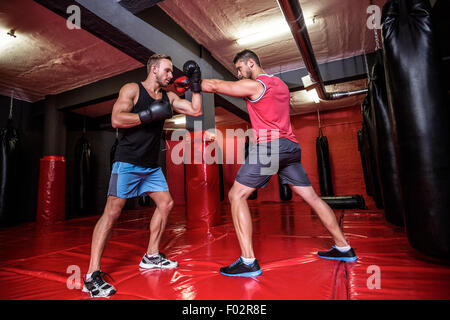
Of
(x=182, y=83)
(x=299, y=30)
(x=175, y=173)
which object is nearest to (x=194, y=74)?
(x=182, y=83)

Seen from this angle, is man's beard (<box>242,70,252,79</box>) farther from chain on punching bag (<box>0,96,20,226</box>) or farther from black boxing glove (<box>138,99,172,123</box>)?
chain on punching bag (<box>0,96,20,226</box>)

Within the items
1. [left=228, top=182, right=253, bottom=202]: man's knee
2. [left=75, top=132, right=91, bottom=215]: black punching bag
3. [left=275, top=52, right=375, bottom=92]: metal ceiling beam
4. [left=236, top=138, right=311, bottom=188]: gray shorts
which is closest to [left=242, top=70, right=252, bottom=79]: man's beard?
[left=236, top=138, right=311, bottom=188]: gray shorts

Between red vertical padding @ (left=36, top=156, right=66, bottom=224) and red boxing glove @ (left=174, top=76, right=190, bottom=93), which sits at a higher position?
red boxing glove @ (left=174, top=76, right=190, bottom=93)

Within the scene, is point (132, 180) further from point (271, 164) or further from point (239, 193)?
point (271, 164)

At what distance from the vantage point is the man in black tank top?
5.64ft

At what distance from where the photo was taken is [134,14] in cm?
324

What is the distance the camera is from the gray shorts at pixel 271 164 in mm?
1854

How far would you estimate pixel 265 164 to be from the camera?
188cm

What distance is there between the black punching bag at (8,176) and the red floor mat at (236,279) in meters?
2.58

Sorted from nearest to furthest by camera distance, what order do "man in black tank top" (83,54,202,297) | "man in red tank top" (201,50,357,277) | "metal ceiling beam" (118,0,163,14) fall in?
"man in black tank top" (83,54,202,297) < "man in red tank top" (201,50,357,277) < "metal ceiling beam" (118,0,163,14)

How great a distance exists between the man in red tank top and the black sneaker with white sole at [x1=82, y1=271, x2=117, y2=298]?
77cm

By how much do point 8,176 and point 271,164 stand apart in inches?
234

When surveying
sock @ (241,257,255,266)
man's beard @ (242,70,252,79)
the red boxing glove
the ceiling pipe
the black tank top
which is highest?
the ceiling pipe

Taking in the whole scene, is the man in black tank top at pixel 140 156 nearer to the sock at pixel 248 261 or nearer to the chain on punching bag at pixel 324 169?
the sock at pixel 248 261
